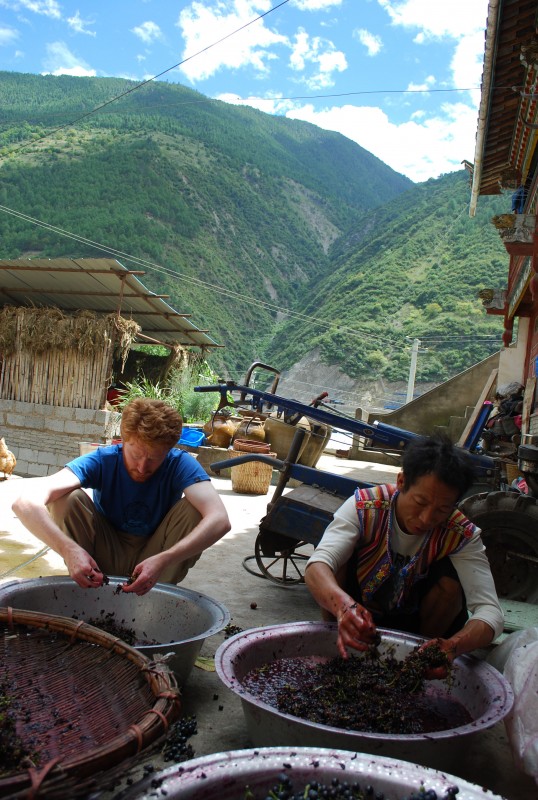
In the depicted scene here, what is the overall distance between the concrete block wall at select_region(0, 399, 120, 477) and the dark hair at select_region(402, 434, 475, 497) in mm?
9017

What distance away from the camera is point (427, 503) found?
230 centimetres

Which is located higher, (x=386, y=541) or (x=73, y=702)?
(x=386, y=541)

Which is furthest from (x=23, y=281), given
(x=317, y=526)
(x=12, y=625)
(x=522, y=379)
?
(x=12, y=625)

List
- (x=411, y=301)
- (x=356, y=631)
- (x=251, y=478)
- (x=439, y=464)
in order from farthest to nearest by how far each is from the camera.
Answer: (x=411, y=301)
(x=251, y=478)
(x=439, y=464)
(x=356, y=631)

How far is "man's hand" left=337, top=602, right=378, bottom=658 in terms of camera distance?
6.86 ft

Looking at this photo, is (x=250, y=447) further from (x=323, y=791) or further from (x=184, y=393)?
(x=323, y=791)

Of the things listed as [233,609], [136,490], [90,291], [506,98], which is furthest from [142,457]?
[90,291]

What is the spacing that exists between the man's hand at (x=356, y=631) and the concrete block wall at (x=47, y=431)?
9181 mm

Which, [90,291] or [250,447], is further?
[90,291]

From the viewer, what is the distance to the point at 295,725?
171cm

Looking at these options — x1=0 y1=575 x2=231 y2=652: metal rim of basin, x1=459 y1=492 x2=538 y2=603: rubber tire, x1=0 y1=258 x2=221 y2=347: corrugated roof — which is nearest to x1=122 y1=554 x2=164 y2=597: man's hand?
x1=0 y1=575 x2=231 y2=652: metal rim of basin

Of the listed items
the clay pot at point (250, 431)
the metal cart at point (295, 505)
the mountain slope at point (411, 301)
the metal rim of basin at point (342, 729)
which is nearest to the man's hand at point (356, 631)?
the metal rim of basin at point (342, 729)

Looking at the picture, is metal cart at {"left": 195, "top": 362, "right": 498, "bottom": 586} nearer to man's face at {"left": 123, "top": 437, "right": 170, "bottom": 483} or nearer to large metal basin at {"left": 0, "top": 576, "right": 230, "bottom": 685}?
man's face at {"left": 123, "top": 437, "right": 170, "bottom": 483}

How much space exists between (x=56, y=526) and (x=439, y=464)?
61.7 inches
